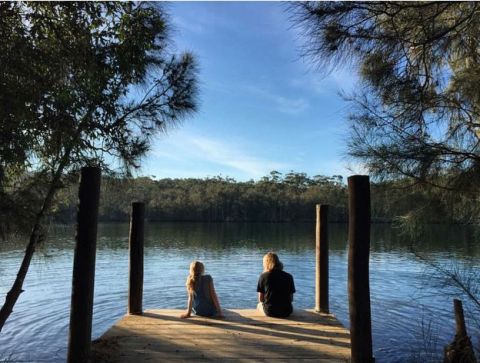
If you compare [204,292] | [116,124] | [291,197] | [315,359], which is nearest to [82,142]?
[116,124]

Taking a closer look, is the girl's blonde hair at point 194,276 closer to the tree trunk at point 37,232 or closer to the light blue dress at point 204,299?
the light blue dress at point 204,299

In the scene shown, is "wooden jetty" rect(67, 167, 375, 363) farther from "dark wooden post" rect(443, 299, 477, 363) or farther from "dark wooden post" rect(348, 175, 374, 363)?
"dark wooden post" rect(443, 299, 477, 363)

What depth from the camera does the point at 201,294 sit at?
6.93 meters

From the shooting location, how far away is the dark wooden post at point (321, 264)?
7.48 metres

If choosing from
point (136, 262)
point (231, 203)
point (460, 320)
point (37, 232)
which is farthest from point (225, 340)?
point (231, 203)

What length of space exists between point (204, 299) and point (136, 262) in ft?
4.00

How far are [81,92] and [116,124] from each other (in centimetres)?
70

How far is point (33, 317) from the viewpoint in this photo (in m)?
10.9

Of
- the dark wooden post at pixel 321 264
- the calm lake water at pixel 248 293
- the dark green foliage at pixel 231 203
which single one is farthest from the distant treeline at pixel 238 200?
the dark wooden post at pixel 321 264

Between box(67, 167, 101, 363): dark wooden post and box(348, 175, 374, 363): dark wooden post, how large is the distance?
102 inches

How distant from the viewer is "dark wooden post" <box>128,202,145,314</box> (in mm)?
7176

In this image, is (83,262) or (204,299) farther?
(204,299)

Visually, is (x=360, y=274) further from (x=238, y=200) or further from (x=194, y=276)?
(x=238, y=200)

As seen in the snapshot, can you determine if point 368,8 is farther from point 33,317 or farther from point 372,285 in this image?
point 372,285
